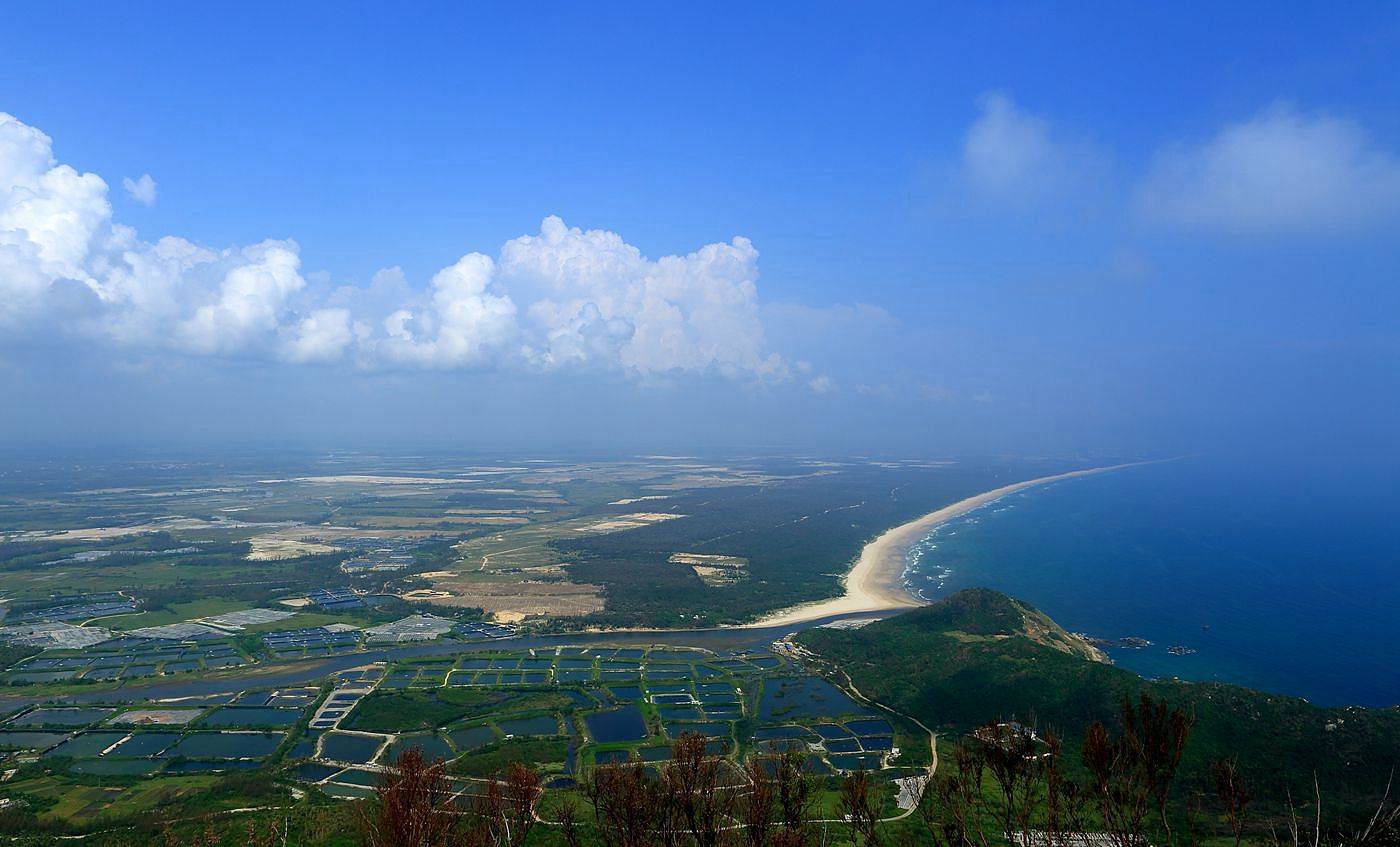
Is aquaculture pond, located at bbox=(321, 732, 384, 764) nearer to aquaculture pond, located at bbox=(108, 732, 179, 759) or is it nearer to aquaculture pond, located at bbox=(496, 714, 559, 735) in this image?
aquaculture pond, located at bbox=(496, 714, 559, 735)

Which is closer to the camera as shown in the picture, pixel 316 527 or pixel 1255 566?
pixel 1255 566

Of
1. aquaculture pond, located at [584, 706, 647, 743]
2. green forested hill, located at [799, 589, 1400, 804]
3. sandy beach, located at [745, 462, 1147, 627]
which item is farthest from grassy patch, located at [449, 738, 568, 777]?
sandy beach, located at [745, 462, 1147, 627]

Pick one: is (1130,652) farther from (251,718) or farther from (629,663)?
(251,718)

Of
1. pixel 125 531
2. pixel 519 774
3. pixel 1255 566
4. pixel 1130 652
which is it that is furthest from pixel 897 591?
pixel 125 531

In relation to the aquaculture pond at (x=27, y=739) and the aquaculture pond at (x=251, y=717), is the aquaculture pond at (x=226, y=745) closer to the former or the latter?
the aquaculture pond at (x=251, y=717)

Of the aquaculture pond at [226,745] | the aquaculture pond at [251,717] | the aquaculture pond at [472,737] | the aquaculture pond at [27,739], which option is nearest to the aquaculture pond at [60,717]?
the aquaculture pond at [27,739]

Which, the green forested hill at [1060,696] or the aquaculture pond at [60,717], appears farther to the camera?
the aquaculture pond at [60,717]
